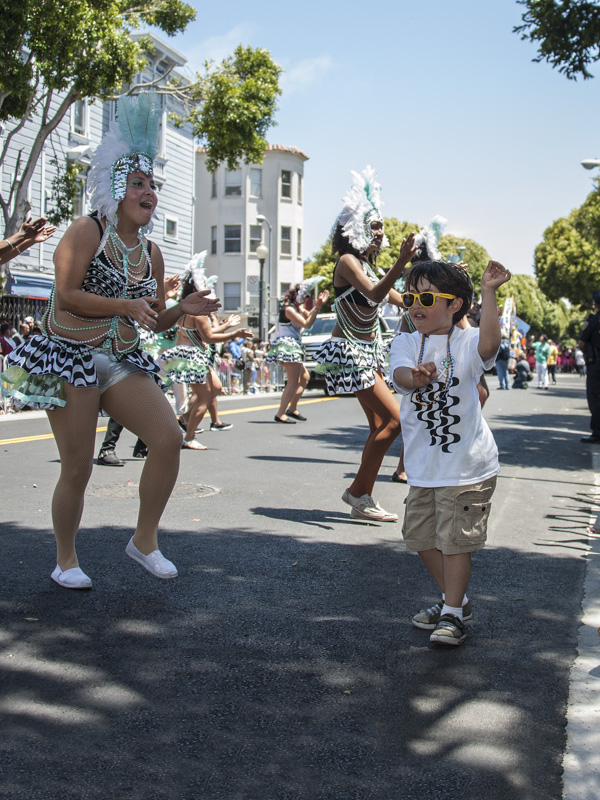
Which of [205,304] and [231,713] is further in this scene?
[205,304]

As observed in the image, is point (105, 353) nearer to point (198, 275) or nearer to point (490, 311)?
point (490, 311)

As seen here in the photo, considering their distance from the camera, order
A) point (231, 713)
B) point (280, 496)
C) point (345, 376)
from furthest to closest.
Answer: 1. point (280, 496)
2. point (345, 376)
3. point (231, 713)

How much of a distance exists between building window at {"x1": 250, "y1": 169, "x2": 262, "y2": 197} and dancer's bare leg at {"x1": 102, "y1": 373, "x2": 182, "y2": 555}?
2076 inches

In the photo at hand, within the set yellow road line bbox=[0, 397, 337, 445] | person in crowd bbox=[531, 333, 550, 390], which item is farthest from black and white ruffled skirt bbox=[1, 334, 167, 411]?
person in crowd bbox=[531, 333, 550, 390]

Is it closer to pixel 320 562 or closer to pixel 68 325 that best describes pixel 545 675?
pixel 320 562

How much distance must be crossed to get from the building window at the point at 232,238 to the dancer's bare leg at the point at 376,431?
49.8 m

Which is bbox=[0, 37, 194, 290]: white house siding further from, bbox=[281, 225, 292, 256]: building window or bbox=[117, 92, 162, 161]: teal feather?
bbox=[117, 92, 162, 161]: teal feather

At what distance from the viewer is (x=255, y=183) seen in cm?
5588

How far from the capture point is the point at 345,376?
21.3 feet

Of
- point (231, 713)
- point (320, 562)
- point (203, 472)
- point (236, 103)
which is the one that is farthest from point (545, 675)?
point (236, 103)

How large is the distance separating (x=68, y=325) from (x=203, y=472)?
14.3 feet

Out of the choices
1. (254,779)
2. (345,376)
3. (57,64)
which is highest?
(57,64)

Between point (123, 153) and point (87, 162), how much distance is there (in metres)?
27.5

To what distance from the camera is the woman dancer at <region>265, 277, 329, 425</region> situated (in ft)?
45.4
